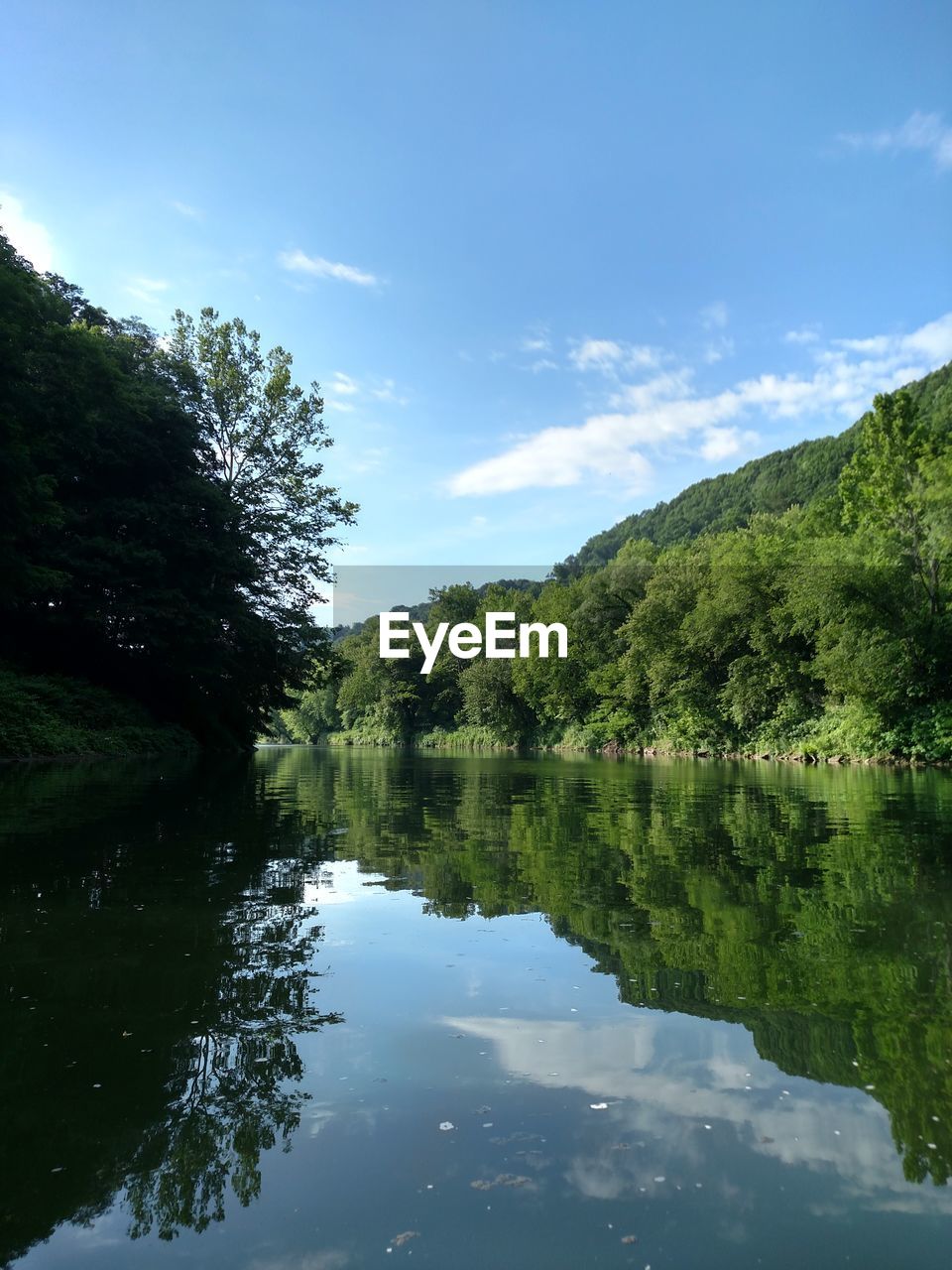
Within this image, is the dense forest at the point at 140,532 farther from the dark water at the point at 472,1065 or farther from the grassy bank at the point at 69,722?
the dark water at the point at 472,1065

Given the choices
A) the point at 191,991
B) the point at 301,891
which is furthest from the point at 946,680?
the point at 191,991

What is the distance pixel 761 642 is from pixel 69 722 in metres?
30.1

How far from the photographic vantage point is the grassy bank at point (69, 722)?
19047 millimetres

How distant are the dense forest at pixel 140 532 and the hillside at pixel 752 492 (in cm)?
5012

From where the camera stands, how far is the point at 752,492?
11344 centimetres

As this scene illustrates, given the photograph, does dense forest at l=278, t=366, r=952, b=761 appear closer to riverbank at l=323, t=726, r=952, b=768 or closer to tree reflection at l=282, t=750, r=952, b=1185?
riverbank at l=323, t=726, r=952, b=768

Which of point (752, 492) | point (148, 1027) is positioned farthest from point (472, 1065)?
point (752, 492)

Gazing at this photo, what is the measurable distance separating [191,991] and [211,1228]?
1796 mm

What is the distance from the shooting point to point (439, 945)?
4875 millimetres

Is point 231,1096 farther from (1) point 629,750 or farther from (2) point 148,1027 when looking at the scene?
(1) point 629,750

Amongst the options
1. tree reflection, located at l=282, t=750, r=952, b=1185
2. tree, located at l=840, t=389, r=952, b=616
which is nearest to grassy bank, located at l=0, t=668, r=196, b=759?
tree reflection, located at l=282, t=750, r=952, b=1185

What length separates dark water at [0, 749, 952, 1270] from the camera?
2.16 m

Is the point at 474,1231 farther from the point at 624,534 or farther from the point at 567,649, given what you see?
the point at 624,534

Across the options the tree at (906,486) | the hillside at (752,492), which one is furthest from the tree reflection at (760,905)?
the hillside at (752,492)
